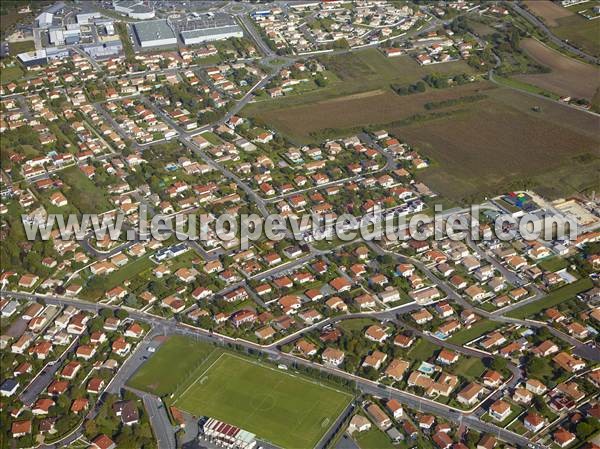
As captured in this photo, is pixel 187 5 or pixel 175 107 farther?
pixel 187 5

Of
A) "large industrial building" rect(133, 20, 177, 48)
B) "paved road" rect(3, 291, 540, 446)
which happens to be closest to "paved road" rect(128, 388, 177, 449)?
"paved road" rect(3, 291, 540, 446)

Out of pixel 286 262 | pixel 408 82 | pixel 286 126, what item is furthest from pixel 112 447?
pixel 408 82

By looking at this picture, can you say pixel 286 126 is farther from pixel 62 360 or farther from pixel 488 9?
pixel 488 9

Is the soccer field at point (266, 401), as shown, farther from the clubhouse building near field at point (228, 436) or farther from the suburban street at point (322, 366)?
the suburban street at point (322, 366)

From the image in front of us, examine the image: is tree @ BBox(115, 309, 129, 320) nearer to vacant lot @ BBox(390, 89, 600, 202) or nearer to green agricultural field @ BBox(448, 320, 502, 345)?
green agricultural field @ BBox(448, 320, 502, 345)

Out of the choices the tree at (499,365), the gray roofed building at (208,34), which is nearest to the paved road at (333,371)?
the tree at (499,365)

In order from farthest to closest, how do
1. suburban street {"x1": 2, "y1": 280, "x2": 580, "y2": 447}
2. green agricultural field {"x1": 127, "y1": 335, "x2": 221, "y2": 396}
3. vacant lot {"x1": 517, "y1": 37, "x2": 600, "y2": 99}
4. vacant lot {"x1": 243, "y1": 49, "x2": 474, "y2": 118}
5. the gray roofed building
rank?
the gray roofed building, vacant lot {"x1": 517, "y1": 37, "x2": 600, "y2": 99}, vacant lot {"x1": 243, "y1": 49, "x2": 474, "y2": 118}, green agricultural field {"x1": 127, "y1": 335, "x2": 221, "y2": 396}, suburban street {"x1": 2, "y1": 280, "x2": 580, "y2": 447}

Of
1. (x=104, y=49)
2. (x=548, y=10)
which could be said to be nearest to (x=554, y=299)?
(x=548, y=10)
